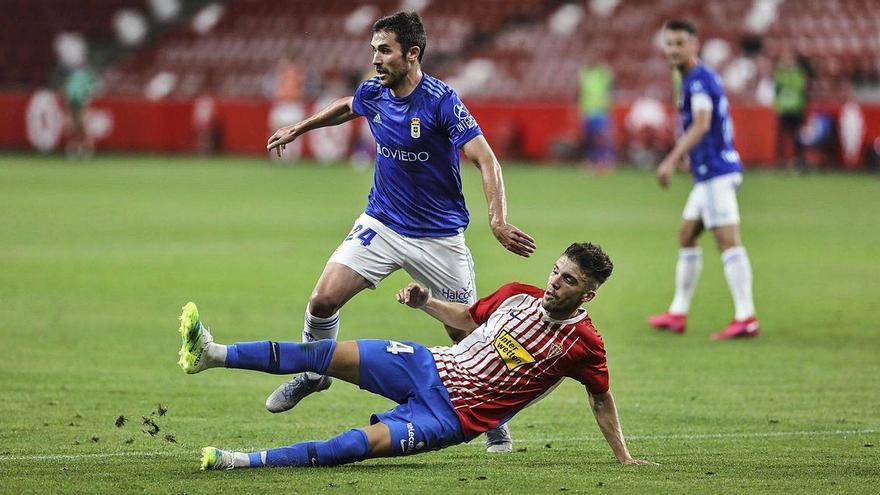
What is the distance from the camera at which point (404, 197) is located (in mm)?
8148

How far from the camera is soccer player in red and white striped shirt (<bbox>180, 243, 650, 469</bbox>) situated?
664cm

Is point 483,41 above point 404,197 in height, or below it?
above

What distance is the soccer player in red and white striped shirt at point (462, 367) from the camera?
262 inches

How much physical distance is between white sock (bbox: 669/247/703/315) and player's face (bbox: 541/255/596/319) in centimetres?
566

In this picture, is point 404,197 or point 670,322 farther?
point 670,322

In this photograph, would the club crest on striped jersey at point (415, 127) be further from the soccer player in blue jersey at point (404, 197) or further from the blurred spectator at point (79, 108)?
the blurred spectator at point (79, 108)

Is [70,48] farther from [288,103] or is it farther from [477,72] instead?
[477,72]

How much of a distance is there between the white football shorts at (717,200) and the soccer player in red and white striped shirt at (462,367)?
5.38m

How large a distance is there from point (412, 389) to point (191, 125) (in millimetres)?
30579

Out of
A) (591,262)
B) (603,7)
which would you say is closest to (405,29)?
(591,262)

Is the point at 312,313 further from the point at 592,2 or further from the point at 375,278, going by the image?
the point at 592,2

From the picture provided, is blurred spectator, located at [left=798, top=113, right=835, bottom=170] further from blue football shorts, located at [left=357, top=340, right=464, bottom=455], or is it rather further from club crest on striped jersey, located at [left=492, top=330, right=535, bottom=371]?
blue football shorts, located at [left=357, top=340, right=464, bottom=455]

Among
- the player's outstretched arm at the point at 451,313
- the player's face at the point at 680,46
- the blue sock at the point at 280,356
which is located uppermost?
the player's face at the point at 680,46

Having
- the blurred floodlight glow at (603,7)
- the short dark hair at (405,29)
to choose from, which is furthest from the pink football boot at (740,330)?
the blurred floodlight glow at (603,7)
